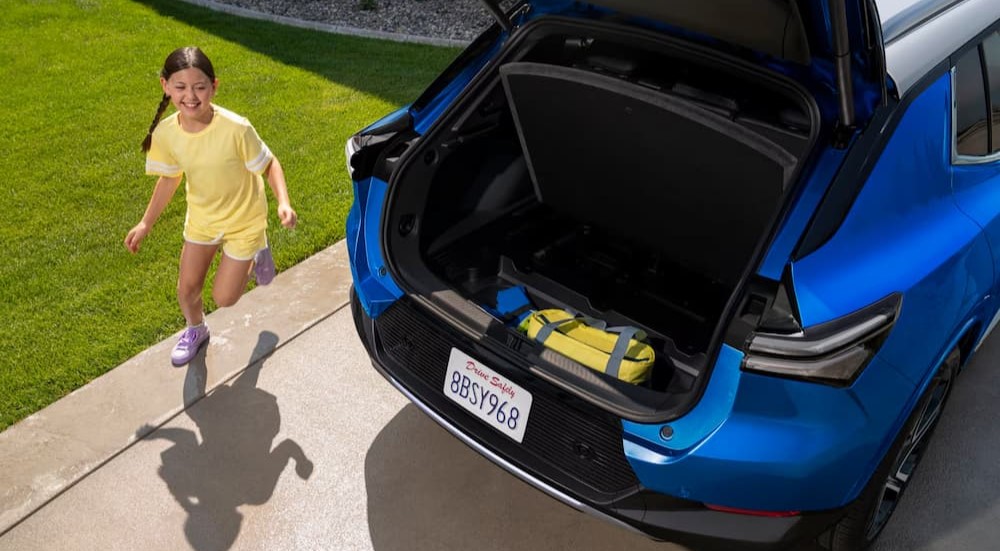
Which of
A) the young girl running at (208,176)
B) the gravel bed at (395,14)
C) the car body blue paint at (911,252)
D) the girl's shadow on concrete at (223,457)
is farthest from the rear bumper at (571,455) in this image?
the gravel bed at (395,14)

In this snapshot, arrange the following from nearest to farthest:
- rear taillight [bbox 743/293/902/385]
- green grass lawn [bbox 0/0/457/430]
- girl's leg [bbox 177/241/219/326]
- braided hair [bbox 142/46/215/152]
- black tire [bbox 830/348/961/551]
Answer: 1. rear taillight [bbox 743/293/902/385]
2. black tire [bbox 830/348/961/551]
3. braided hair [bbox 142/46/215/152]
4. girl's leg [bbox 177/241/219/326]
5. green grass lawn [bbox 0/0/457/430]

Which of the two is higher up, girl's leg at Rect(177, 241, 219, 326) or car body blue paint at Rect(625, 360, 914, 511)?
car body blue paint at Rect(625, 360, 914, 511)

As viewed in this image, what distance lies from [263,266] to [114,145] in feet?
8.22

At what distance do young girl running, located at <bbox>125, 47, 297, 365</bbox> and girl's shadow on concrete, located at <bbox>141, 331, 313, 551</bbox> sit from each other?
0.40 m

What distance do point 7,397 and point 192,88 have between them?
1.44 meters

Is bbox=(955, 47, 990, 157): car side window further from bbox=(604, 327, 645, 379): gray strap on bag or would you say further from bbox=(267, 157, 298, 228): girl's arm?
bbox=(267, 157, 298, 228): girl's arm

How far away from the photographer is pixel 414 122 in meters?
3.04

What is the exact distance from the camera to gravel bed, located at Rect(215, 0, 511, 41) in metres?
8.19

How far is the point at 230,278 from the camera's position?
11.3ft

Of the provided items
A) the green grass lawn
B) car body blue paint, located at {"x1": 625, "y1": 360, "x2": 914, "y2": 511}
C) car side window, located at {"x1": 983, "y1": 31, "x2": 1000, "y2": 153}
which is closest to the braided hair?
the green grass lawn

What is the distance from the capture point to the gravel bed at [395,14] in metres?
8.19

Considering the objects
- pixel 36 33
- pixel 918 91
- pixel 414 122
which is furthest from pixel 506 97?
pixel 36 33

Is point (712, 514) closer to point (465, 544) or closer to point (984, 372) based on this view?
point (465, 544)

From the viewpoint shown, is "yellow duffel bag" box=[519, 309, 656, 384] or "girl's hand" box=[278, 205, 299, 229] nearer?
"yellow duffel bag" box=[519, 309, 656, 384]
